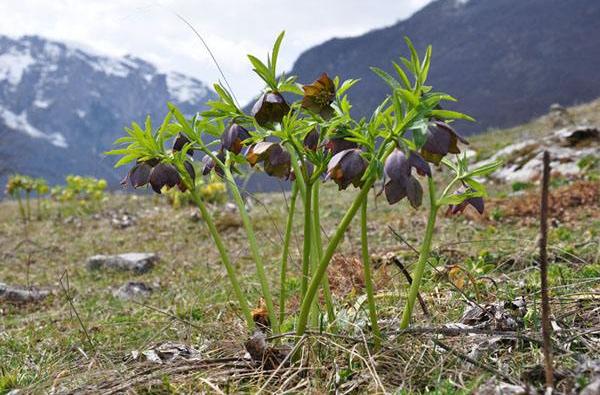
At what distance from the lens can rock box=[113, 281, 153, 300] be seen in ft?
13.0

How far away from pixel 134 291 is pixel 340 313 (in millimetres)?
2744

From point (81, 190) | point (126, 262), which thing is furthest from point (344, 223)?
point (81, 190)

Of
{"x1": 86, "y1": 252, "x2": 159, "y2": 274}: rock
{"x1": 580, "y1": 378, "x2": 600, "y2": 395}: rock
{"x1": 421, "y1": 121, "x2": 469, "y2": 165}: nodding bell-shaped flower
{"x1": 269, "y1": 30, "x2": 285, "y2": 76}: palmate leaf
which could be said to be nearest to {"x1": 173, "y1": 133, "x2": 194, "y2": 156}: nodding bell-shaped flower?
{"x1": 269, "y1": 30, "x2": 285, "y2": 76}: palmate leaf

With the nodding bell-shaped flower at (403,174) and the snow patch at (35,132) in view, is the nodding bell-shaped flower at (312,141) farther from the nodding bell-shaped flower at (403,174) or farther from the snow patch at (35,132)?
the snow patch at (35,132)

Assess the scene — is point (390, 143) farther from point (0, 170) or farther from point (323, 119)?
point (0, 170)

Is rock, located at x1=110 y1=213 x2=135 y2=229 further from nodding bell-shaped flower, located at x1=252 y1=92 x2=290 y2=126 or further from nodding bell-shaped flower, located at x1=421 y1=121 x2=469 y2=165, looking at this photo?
nodding bell-shaped flower, located at x1=421 y1=121 x2=469 y2=165

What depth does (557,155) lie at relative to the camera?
8727mm

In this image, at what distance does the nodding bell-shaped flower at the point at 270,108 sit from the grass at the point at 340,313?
61 centimetres

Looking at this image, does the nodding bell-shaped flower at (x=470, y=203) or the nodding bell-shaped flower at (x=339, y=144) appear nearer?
the nodding bell-shaped flower at (x=339, y=144)

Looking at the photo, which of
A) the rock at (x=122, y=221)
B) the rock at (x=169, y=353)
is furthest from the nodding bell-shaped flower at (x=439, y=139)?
the rock at (x=122, y=221)

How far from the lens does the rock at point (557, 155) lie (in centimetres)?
824

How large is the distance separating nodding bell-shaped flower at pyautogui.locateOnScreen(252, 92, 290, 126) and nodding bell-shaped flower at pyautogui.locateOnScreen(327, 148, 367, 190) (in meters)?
0.27

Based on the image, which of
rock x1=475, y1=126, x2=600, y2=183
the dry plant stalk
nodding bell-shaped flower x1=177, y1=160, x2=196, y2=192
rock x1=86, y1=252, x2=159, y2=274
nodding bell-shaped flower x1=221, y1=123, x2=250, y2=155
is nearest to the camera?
the dry plant stalk

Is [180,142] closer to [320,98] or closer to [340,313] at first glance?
[320,98]
